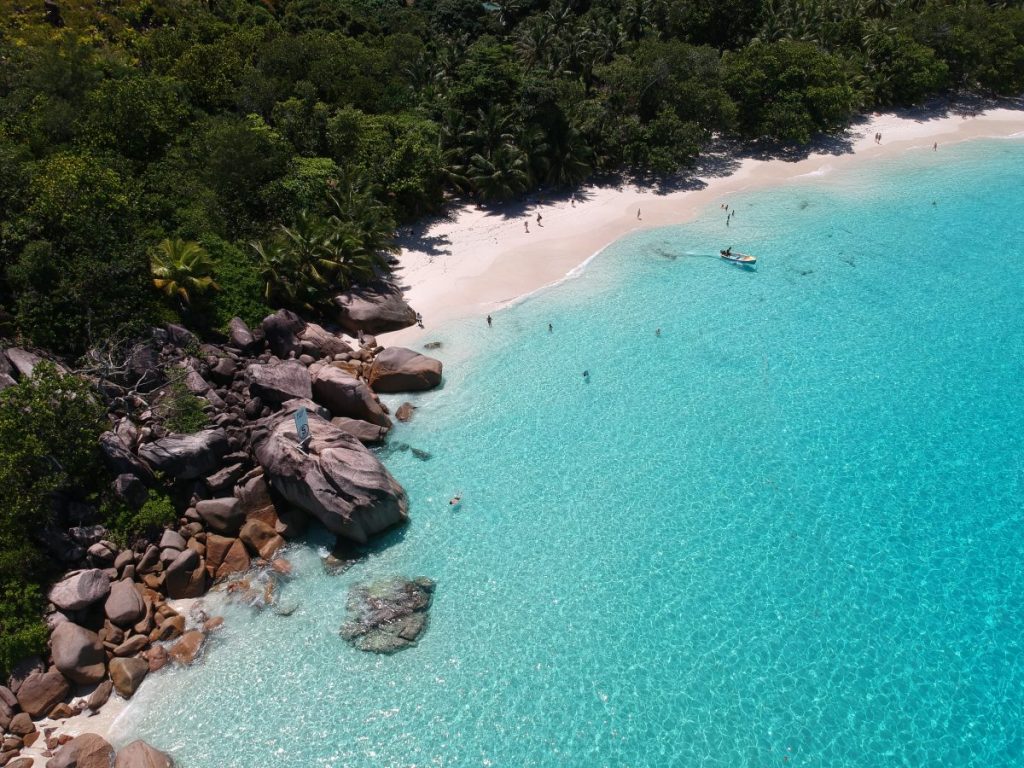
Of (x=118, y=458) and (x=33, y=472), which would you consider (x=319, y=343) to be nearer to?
(x=118, y=458)

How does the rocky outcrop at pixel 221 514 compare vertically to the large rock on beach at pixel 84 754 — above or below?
above

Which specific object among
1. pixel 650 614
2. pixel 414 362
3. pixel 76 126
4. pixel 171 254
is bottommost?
pixel 650 614

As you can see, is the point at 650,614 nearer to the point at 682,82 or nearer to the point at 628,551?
the point at 628,551

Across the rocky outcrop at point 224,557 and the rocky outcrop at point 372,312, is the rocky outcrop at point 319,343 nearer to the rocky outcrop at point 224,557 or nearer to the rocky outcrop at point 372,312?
the rocky outcrop at point 372,312

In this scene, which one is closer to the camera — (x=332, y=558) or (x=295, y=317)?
(x=332, y=558)

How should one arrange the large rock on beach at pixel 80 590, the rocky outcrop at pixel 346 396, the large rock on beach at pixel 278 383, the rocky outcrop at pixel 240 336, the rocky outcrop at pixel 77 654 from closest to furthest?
the rocky outcrop at pixel 77 654
the large rock on beach at pixel 80 590
the large rock on beach at pixel 278 383
the rocky outcrop at pixel 346 396
the rocky outcrop at pixel 240 336

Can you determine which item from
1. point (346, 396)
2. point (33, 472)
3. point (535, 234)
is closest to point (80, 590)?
point (33, 472)

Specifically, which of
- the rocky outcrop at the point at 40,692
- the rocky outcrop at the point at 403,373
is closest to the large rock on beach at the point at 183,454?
the rocky outcrop at the point at 40,692

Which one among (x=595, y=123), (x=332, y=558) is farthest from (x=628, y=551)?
(x=595, y=123)
